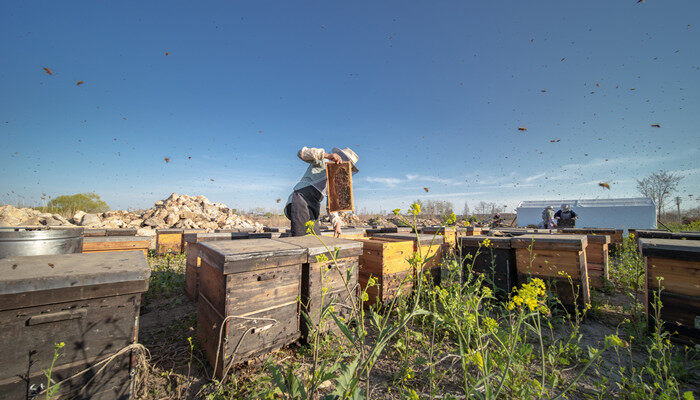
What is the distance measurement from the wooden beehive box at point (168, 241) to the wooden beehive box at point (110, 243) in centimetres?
323

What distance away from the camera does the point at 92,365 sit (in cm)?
141

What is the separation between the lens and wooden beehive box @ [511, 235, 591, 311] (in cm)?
318

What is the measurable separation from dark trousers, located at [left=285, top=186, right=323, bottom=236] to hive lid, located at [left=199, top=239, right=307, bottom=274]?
1628mm

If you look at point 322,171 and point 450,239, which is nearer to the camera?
point 322,171

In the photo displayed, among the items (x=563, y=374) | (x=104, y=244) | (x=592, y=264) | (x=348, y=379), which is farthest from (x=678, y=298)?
(x=104, y=244)

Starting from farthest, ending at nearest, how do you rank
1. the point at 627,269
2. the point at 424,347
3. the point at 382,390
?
the point at 627,269 < the point at 424,347 < the point at 382,390

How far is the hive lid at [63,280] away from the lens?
1.25m

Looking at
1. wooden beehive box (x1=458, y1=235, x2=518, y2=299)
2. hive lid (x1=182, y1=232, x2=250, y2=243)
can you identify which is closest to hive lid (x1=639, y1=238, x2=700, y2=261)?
wooden beehive box (x1=458, y1=235, x2=518, y2=299)

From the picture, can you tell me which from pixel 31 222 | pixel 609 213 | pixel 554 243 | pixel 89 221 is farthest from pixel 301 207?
pixel 609 213

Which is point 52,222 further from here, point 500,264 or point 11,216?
point 500,264

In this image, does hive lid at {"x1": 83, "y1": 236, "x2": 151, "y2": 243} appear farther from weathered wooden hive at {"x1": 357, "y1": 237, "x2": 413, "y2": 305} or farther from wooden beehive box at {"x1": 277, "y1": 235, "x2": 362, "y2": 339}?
weathered wooden hive at {"x1": 357, "y1": 237, "x2": 413, "y2": 305}

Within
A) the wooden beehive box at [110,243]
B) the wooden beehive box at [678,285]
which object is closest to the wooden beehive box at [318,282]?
the wooden beehive box at [678,285]

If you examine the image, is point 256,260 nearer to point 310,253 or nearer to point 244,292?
Result: point 244,292

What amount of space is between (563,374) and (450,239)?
15.1ft
